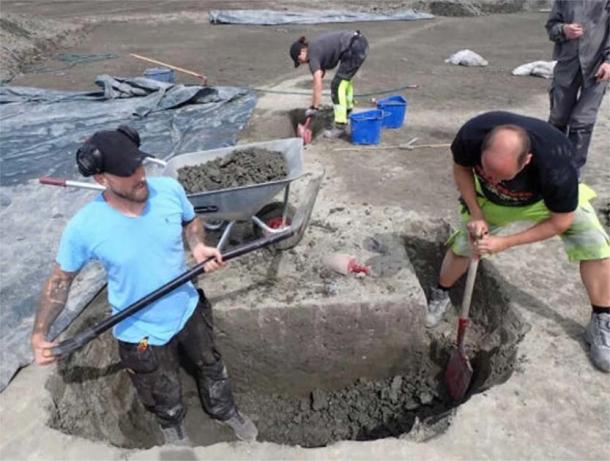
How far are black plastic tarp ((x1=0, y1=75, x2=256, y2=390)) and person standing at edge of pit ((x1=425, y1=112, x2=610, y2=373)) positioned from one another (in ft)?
8.56

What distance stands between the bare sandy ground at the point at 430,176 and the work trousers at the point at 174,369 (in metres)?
0.41

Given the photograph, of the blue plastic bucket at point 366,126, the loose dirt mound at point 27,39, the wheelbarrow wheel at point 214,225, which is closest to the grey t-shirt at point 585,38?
the blue plastic bucket at point 366,126

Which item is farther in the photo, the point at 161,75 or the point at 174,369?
the point at 161,75

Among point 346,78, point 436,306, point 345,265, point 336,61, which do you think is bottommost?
point 436,306

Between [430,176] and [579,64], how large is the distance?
166 cm

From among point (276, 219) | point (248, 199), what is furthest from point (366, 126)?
point (248, 199)

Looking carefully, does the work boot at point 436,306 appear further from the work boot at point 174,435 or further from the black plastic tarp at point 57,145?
the black plastic tarp at point 57,145

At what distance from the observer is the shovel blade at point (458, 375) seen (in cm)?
343

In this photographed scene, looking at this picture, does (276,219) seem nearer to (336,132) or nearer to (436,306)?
(436,306)

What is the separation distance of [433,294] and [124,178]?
7.92 feet

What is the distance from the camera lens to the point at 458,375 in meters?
3.51

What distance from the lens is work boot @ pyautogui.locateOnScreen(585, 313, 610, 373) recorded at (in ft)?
9.61

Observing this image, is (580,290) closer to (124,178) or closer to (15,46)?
(124,178)

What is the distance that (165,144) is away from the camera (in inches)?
257
